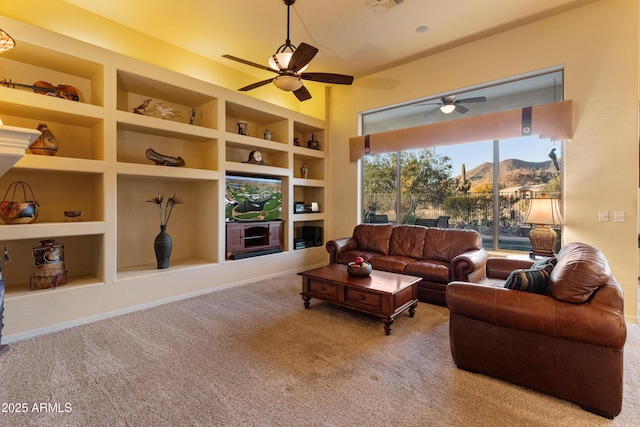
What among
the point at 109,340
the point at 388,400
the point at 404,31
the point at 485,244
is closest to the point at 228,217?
the point at 109,340

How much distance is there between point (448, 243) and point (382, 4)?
10.5ft

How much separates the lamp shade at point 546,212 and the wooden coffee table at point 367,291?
1.69 m

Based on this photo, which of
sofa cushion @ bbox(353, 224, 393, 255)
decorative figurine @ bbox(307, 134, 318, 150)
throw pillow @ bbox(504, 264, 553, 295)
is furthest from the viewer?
decorative figurine @ bbox(307, 134, 318, 150)

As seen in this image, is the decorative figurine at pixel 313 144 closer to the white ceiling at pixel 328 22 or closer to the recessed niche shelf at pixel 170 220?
the white ceiling at pixel 328 22

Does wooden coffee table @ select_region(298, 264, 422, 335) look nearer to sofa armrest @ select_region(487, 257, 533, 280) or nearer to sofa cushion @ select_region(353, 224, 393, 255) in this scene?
sofa armrest @ select_region(487, 257, 533, 280)

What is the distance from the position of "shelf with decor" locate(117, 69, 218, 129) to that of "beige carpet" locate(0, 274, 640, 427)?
271cm

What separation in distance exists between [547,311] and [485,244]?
303 centimetres

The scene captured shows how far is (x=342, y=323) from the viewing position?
118 inches

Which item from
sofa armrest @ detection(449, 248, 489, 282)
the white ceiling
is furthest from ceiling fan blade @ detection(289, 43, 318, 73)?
sofa armrest @ detection(449, 248, 489, 282)

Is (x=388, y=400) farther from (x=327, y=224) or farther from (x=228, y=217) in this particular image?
(x=327, y=224)

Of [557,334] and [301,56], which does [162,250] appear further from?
[557,334]

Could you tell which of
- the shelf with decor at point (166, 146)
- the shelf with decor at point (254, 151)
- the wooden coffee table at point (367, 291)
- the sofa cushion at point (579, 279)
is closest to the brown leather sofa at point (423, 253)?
the wooden coffee table at point (367, 291)

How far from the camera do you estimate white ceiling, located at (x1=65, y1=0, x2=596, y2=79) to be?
11.2 feet

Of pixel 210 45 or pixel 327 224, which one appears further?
pixel 327 224
